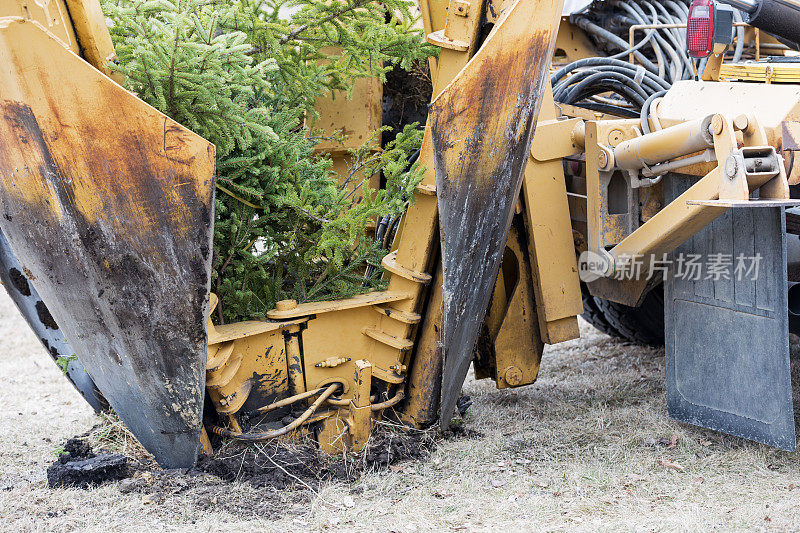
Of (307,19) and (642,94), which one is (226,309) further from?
(642,94)

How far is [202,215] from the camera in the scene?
8.44 feet

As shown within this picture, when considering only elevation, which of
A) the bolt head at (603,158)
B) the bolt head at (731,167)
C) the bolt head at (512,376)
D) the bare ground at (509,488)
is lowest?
the bare ground at (509,488)

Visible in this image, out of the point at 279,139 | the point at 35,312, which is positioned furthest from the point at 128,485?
the point at 279,139

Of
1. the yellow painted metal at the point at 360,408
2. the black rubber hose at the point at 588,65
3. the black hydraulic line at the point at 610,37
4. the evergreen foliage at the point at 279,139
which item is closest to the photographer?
the evergreen foliage at the point at 279,139

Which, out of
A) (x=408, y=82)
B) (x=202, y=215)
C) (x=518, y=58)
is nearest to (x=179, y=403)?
(x=202, y=215)

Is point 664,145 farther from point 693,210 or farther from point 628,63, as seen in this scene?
point 628,63

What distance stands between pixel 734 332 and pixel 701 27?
125cm

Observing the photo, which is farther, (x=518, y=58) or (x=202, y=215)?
(x=518, y=58)

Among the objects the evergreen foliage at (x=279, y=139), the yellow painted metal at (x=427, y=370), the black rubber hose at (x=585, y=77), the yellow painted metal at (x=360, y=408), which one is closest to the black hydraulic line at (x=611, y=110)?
the black rubber hose at (x=585, y=77)

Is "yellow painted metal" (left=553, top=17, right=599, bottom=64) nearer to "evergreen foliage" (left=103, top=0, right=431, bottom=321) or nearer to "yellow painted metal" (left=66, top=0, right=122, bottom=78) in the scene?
"evergreen foliage" (left=103, top=0, right=431, bottom=321)

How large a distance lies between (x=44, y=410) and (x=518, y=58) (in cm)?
306

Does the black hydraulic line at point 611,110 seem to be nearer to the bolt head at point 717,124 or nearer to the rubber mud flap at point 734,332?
the rubber mud flap at point 734,332

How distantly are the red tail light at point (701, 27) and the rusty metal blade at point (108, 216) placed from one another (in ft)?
6.84

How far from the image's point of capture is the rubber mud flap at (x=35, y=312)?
3.20m
